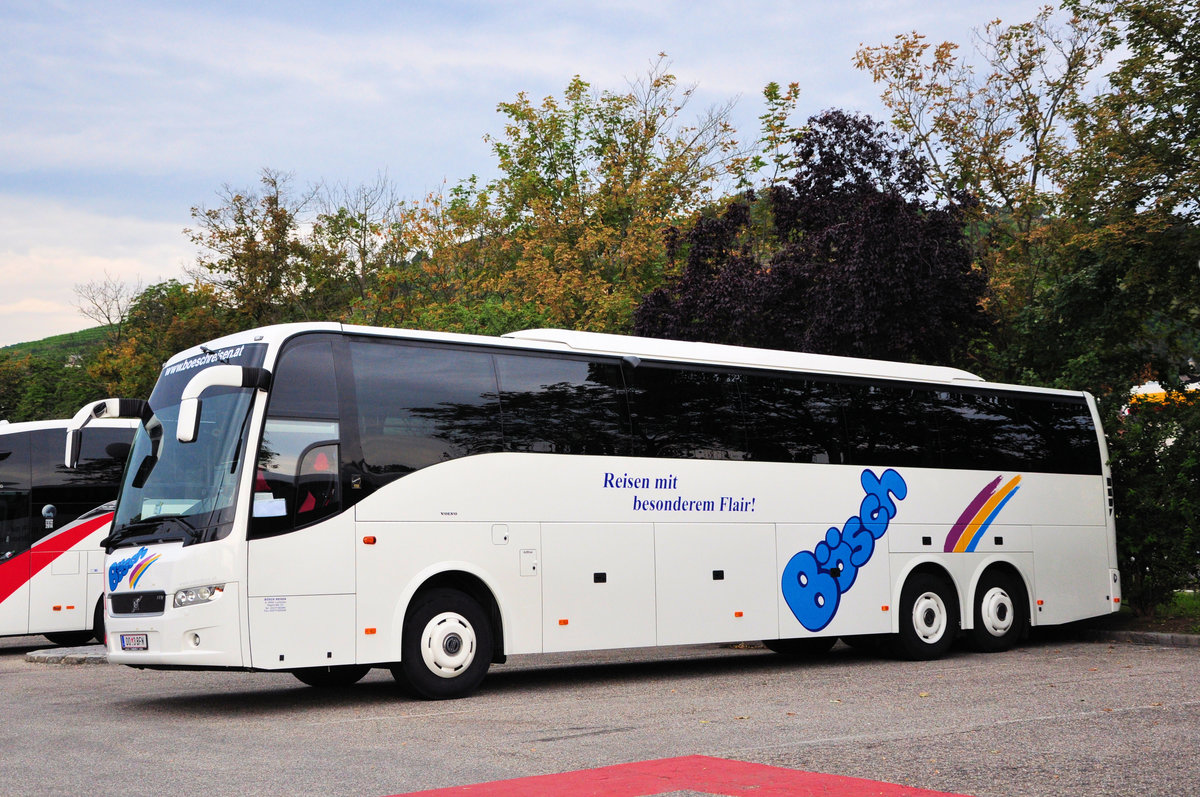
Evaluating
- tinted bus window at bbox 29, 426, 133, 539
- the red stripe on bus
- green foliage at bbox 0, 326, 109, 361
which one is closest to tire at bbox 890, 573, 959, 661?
the red stripe on bus

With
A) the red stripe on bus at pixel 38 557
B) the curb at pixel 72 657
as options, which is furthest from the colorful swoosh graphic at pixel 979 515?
the red stripe on bus at pixel 38 557

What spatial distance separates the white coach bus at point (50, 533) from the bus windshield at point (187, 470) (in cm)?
833

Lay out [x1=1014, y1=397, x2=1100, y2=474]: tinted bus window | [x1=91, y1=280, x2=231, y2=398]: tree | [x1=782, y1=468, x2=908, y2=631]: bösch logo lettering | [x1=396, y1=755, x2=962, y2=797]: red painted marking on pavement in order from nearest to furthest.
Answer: [x1=396, y1=755, x2=962, y2=797]: red painted marking on pavement → [x1=782, y1=468, x2=908, y2=631]: bösch logo lettering → [x1=1014, y1=397, x2=1100, y2=474]: tinted bus window → [x1=91, y1=280, x2=231, y2=398]: tree

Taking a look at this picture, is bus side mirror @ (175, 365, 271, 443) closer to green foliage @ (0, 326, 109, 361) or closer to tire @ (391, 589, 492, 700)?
tire @ (391, 589, 492, 700)

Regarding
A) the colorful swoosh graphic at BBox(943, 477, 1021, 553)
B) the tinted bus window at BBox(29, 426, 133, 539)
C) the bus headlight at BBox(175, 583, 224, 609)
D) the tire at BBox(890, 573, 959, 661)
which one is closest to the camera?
the bus headlight at BBox(175, 583, 224, 609)

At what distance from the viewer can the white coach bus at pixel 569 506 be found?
10.7 metres

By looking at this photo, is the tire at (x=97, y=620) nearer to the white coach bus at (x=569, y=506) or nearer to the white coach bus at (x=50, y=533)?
the white coach bus at (x=50, y=533)

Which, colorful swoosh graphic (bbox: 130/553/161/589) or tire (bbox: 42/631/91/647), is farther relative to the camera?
tire (bbox: 42/631/91/647)

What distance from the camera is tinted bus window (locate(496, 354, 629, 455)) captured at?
40.7 feet

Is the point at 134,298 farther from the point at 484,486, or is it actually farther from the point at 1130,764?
the point at 1130,764

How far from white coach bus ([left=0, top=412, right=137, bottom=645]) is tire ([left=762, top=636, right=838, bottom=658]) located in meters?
10.6

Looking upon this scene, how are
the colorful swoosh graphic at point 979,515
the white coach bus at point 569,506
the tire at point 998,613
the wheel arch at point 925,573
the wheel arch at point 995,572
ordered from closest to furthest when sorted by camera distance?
the white coach bus at point 569,506 < the wheel arch at point 925,573 < the colorful swoosh graphic at point 979,515 < the wheel arch at point 995,572 < the tire at point 998,613

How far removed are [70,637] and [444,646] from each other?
1126cm

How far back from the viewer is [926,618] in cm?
1575
